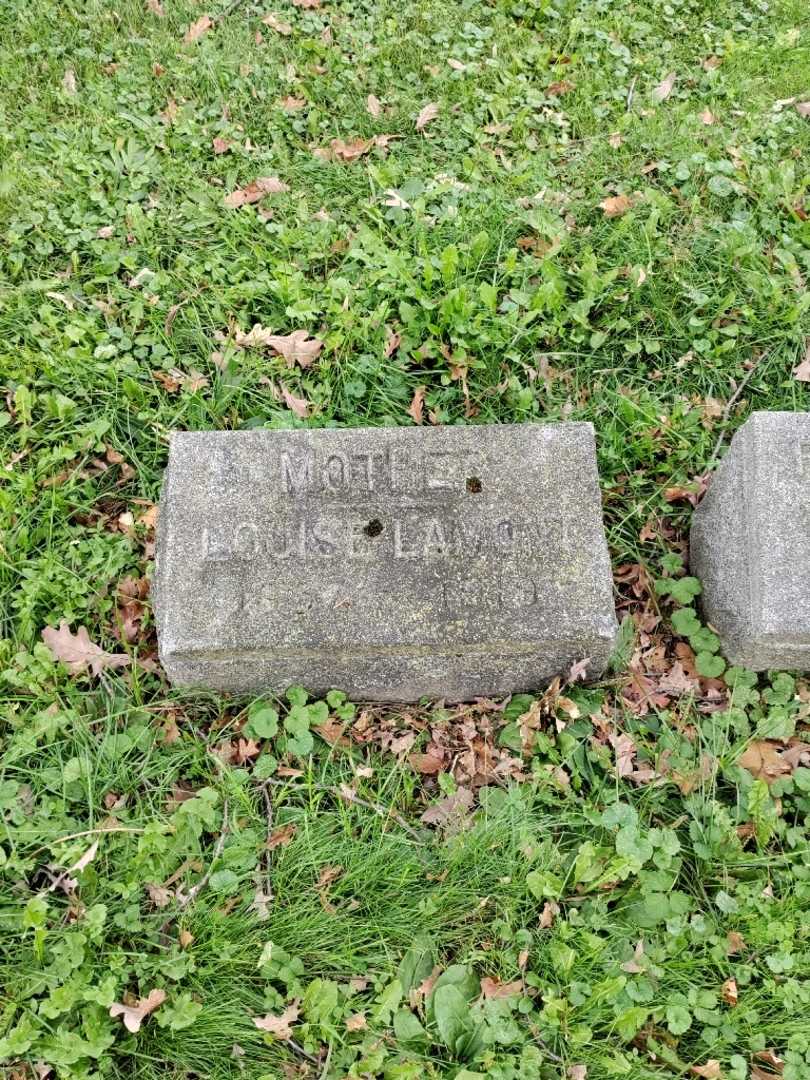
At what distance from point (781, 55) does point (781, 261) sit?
1.70m

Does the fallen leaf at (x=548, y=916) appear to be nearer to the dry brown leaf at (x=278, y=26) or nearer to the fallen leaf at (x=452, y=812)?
the fallen leaf at (x=452, y=812)

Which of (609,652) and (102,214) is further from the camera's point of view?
(102,214)

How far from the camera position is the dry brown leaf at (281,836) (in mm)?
2562

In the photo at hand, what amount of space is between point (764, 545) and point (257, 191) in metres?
2.92

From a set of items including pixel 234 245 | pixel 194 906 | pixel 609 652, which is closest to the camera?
pixel 194 906

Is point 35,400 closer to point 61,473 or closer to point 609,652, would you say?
point 61,473

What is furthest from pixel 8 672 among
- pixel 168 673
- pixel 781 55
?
pixel 781 55

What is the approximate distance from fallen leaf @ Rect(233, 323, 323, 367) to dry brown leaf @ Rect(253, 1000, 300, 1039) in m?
2.44

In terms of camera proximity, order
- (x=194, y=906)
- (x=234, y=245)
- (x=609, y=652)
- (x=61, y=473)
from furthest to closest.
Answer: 1. (x=234, y=245)
2. (x=61, y=473)
3. (x=609, y=652)
4. (x=194, y=906)

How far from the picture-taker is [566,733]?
273 cm

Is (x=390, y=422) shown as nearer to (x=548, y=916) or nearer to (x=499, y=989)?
(x=548, y=916)

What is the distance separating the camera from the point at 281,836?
102 inches

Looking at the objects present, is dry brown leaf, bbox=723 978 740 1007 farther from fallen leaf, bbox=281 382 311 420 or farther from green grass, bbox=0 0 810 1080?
fallen leaf, bbox=281 382 311 420

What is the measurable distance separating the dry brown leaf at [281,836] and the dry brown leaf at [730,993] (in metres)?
1.35
